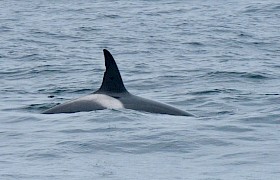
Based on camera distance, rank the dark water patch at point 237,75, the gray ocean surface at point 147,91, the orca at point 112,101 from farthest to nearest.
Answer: the dark water patch at point 237,75, the orca at point 112,101, the gray ocean surface at point 147,91

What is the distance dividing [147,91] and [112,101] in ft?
11.2

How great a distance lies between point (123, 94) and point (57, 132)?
205cm

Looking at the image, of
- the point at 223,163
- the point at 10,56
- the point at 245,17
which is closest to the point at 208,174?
the point at 223,163

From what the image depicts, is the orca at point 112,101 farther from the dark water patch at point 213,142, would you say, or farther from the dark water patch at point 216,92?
the dark water patch at point 216,92

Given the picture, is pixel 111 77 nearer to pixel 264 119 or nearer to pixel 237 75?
pixel 264 119

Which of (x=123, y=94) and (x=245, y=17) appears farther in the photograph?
(x=245, y=17)

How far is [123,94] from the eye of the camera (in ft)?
50.8

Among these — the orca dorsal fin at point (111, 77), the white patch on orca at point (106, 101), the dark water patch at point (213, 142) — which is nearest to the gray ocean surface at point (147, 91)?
the dark water patch at point (213, 142)

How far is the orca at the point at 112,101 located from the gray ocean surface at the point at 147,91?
0.78 ft

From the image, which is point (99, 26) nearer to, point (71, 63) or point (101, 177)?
point (71, 63)

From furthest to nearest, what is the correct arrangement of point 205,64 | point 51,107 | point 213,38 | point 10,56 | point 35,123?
1. point 213,38
2. point 10,56
3. point 205,64
4. point 51,107
5. point 35,123

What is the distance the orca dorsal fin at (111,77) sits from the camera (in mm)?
15133

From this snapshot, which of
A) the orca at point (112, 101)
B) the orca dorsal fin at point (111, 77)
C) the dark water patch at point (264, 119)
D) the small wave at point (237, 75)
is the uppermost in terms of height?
the orca dorsal fin at point (111, 77)

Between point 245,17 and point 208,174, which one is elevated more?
point 208,174
